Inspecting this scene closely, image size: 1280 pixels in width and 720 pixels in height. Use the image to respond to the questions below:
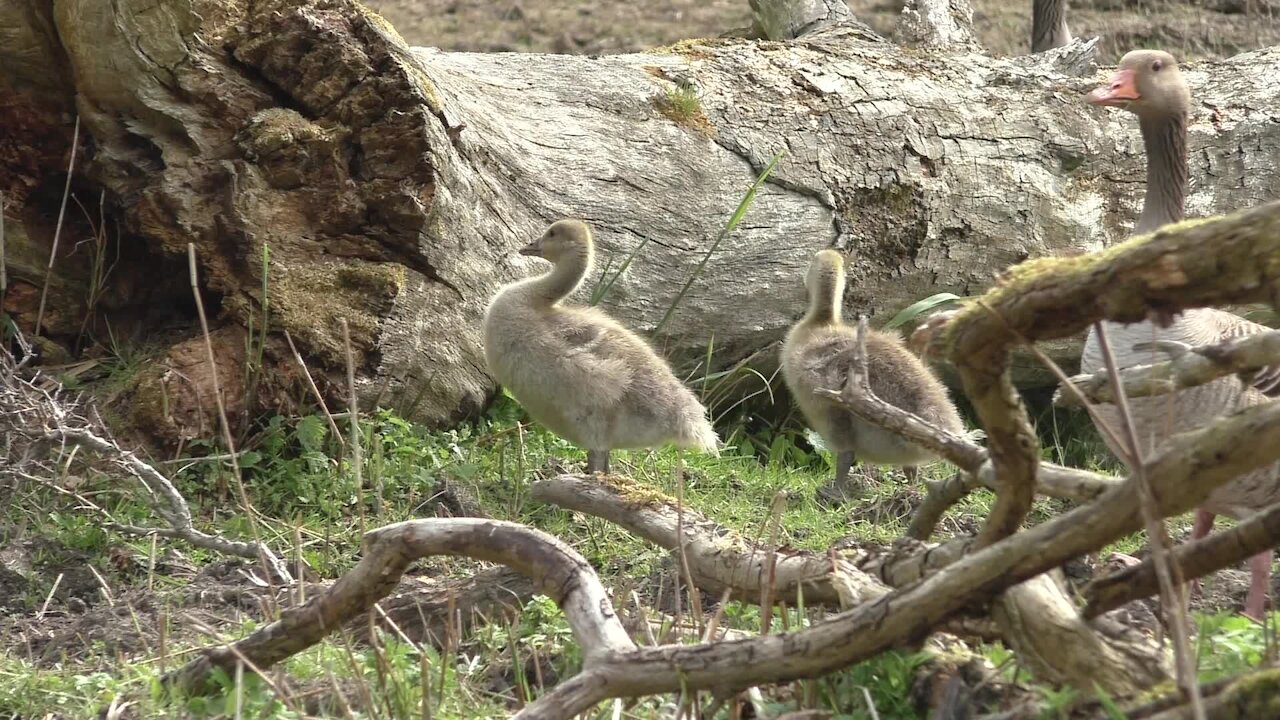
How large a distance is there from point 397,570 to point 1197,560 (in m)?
1.77

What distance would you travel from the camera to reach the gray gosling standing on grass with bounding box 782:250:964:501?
21.6 ft

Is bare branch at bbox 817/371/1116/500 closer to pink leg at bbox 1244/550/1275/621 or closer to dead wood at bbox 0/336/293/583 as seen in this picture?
pink leg at bbox 1244/550/1275/621

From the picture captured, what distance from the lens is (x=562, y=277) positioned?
6250mm

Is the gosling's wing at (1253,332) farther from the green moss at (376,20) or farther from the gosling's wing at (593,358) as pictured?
the green moss at (376,20)

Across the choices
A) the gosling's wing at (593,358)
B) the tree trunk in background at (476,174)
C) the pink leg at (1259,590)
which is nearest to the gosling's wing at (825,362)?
the tree trunk in background at (476,174)

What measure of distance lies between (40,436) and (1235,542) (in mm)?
4268

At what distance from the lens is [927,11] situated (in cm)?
917

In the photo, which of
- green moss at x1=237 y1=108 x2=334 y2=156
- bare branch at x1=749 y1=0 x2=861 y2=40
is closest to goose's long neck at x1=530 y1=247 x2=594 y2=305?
green moss at x1=237 y1=108 x2=334 y2=156

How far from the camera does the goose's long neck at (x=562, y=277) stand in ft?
20.5

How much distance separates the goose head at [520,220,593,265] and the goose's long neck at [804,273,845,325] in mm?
1207

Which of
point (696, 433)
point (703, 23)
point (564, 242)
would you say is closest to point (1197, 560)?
point (696, 433)

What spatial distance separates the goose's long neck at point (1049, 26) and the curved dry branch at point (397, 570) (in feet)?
32.1

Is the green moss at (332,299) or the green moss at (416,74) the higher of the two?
the green moss at (416,74)

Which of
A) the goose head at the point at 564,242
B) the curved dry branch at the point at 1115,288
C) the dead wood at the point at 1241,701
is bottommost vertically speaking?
the goose head at the point at 564,242
